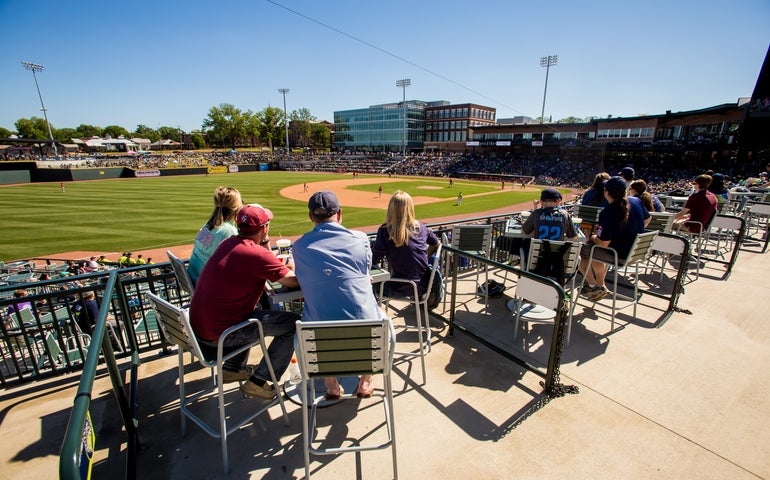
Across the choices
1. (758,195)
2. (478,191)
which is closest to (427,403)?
(758,195)

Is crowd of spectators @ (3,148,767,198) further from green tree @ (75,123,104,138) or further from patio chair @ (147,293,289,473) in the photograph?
green tree @ (75,123,104,138)

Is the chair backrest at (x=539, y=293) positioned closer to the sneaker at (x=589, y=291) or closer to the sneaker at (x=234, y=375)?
the sneaker at (x=589, y=291)

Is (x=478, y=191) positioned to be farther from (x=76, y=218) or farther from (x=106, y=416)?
(x=106, y=416)

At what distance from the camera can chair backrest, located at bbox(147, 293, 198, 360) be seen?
242 centimetres

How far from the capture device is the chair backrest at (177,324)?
95.4 inches

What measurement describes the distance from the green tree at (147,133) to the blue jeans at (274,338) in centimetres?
17098

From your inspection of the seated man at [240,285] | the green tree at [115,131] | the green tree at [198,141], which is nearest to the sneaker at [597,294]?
the seated man at [240,285]

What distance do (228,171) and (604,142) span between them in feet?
206

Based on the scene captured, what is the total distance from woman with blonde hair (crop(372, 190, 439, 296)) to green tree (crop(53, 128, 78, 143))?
552 feet

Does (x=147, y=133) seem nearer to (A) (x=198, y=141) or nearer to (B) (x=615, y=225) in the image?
(A) (x=198, y=141)

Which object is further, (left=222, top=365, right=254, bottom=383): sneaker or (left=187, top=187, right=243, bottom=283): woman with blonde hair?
(left=187, top=187, right=243, bottom=283): woman with blonde hair

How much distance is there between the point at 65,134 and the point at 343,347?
183 meters

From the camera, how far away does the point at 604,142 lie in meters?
47.2

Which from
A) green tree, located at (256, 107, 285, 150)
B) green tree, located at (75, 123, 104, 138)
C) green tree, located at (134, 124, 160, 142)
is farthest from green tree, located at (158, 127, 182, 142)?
green tree, located at (256, 107, 285, 150)
